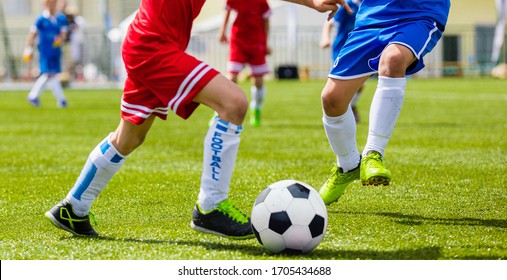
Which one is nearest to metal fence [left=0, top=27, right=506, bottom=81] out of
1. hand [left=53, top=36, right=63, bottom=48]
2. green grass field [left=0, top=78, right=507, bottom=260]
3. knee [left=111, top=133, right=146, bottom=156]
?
hand [left=53, top=36, right=63, bottom=48]

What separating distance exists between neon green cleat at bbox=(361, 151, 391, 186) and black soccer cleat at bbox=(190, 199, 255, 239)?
2.60 feet


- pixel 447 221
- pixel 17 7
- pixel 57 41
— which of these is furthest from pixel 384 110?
pixel 17 7

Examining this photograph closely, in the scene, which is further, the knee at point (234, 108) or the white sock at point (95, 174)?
the white sock at point (95, 174)

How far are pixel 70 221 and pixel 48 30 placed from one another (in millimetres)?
14523

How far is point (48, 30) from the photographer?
1862 cm

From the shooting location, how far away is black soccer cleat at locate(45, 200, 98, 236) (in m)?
4.77

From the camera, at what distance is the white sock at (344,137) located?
18.2ft

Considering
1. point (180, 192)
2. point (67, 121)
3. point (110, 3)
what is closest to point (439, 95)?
point (67, 121)

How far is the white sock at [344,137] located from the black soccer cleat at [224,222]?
4.12 feet

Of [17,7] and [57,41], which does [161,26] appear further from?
[17,7]

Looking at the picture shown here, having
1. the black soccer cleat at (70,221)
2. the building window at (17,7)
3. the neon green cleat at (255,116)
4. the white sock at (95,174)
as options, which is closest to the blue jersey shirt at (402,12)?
the white sock at (95,174)

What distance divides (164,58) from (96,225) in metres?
1.23

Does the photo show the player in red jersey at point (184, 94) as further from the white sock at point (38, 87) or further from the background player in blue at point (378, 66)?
the white sock at point (38, 87)

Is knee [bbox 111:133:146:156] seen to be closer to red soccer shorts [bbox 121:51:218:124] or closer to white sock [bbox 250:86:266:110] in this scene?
red soccer shorts [bbox 121:51:218:124]
